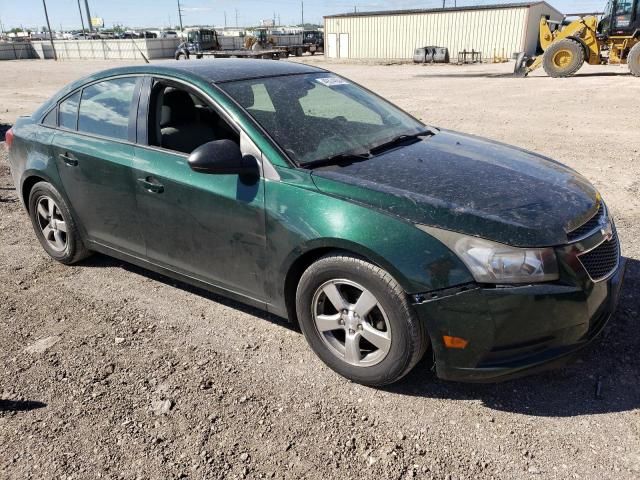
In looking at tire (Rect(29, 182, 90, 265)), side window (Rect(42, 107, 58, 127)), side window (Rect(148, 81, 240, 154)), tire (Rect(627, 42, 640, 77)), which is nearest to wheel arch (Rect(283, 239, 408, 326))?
side window (Rect(148, 81, 240, 154))

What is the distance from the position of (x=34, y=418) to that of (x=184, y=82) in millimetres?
2141

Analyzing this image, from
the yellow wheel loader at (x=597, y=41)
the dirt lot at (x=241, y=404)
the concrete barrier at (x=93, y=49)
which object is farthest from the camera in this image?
the concrete barrier at (x=93, y=49)

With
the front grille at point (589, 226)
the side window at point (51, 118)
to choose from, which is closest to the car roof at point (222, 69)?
the side window at point (51, 118)

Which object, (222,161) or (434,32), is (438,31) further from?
(222,161)

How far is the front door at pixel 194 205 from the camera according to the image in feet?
10.1

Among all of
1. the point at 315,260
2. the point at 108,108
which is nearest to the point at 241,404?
the point at 315,260

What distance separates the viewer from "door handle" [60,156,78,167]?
13.0 ft

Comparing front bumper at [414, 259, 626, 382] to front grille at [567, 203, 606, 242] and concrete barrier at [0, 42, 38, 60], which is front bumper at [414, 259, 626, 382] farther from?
concrete barrier at [0, 42, 38, 60]

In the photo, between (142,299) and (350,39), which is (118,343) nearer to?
(142,299)

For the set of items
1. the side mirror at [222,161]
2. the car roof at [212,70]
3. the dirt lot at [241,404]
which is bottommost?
the dirt lot at [241,404]

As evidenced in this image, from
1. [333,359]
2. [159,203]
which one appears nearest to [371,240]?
[333,359]

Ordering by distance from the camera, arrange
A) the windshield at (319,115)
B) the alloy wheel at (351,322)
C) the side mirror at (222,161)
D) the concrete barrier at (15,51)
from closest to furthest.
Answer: the alloy wheel at (351,322) < the side mirror at (222,161) < the windshield at (319,115) < the concrete barrier at (15,51)

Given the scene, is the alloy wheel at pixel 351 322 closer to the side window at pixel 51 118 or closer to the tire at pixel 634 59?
the side window at pixel 51 118

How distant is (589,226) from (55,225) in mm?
3970
